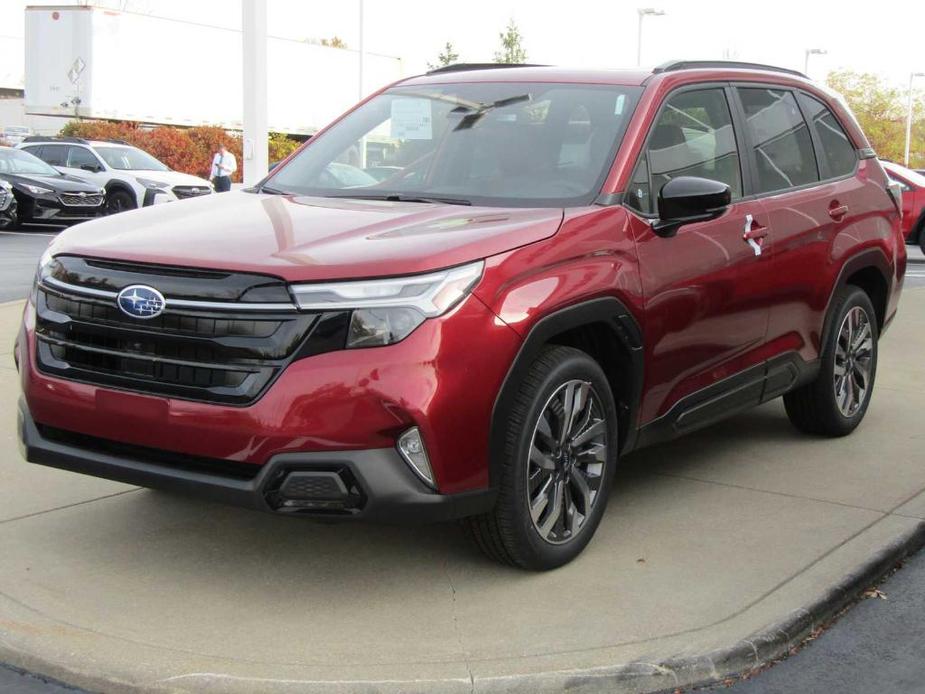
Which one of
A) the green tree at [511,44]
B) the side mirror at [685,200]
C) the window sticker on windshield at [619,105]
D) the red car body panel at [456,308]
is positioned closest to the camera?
the red car body panel at [456,308]

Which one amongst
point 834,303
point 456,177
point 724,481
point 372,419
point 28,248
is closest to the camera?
point 372,419

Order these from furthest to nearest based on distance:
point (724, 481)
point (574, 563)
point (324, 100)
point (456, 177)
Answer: point (324, 100)
point (724, 481)
point (456, 177)
point (574, 563)

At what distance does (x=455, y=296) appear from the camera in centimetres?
388

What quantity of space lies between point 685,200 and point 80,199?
59.8 feet

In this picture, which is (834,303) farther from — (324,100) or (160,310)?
(324,100)

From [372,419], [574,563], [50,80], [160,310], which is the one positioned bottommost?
[574,563]

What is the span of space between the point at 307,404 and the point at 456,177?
1561 millimetres

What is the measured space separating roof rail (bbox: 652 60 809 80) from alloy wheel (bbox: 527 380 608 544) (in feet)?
5.44

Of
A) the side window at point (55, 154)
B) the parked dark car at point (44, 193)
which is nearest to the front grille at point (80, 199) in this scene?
the parked dark car at point (44, 193)

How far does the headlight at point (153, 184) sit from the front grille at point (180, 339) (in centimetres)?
2000

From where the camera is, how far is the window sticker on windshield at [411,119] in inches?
211

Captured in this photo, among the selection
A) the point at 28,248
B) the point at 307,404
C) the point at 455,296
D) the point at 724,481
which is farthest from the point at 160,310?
the point at 28,248

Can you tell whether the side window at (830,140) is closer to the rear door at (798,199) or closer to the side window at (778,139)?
the rear door at (798,199)

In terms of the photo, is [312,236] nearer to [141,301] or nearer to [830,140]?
[141,301]
